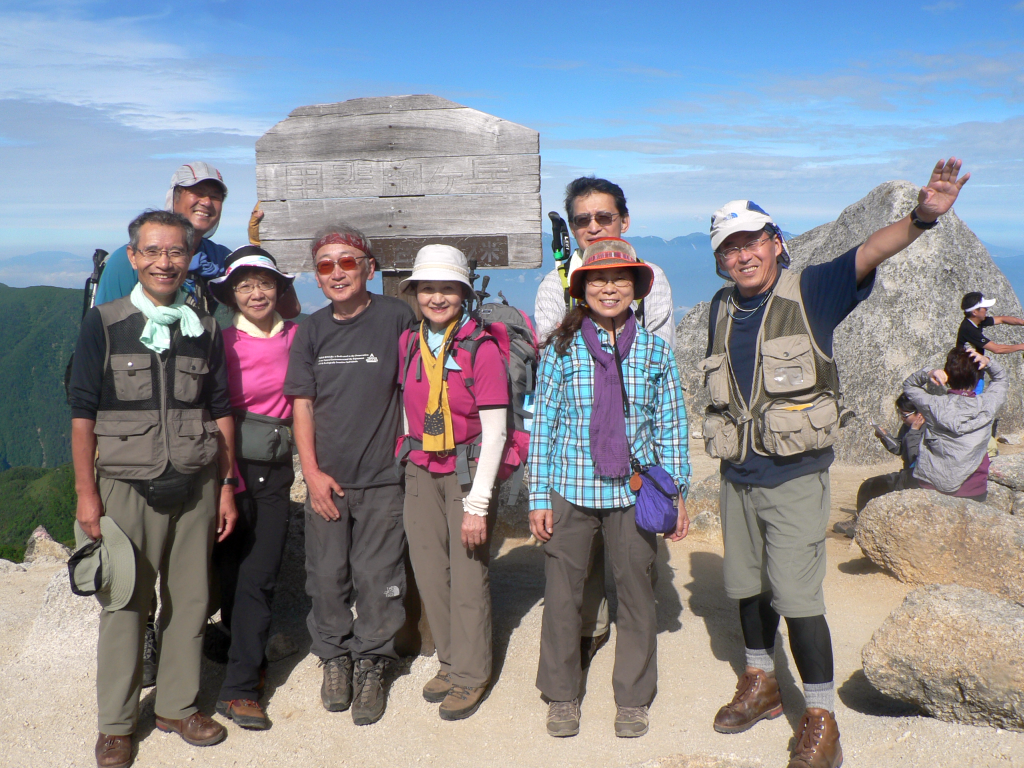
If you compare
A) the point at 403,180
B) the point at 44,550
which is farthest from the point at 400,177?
the point at 44,550

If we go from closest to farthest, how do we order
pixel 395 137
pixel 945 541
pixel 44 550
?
1. pixel 395 137
2. pixel 945 541
3. pixel 44 550

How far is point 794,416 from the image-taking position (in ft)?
10.7

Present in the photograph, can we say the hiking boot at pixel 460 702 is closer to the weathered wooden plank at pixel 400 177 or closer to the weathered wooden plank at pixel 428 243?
the weathered wooden plank at pixel 428 243

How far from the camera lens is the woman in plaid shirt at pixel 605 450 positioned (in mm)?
3535

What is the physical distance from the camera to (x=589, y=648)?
4.48m

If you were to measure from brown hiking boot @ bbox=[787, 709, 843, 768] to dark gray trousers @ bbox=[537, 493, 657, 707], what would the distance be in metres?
0.76

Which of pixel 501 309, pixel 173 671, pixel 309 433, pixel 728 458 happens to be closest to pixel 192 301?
pixel 309 433

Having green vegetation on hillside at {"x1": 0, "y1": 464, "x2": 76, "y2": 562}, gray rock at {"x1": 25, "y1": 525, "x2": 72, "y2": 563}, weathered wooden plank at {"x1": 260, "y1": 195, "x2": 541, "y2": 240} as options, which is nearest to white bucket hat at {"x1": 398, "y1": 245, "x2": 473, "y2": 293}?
weathered wooden plank at {"x1": 260, "y1": 195, "x2": 541, "y2": 240}

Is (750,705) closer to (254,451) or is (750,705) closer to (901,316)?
(254,451)

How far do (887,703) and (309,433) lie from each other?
3.60 meters

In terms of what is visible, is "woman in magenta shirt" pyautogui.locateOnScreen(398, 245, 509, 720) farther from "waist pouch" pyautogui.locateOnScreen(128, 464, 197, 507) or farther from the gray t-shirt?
"waist pouch" pyautogui.locateOnScreen(128, 464, 197, 507)

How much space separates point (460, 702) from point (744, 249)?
280 cm

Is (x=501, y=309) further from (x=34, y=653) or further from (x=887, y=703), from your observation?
(x=34, y=653)

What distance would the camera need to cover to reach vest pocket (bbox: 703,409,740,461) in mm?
3508
